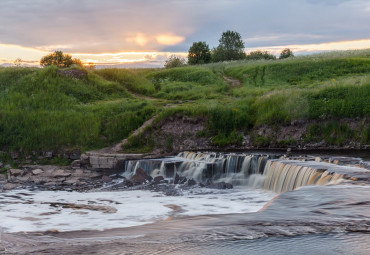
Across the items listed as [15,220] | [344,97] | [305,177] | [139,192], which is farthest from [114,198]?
[344,97]

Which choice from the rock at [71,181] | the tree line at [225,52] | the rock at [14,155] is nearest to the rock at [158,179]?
the rock at [71,181]

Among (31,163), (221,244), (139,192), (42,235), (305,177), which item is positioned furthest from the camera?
(31,163)

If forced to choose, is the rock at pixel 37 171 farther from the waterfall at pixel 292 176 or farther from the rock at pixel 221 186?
the waterfall at pixel 292 176

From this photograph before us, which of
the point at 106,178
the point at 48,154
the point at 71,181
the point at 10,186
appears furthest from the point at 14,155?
the point at 106,178

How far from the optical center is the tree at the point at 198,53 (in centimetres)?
6097

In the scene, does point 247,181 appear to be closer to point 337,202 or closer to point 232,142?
point 232,142

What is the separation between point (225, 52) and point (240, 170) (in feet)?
170

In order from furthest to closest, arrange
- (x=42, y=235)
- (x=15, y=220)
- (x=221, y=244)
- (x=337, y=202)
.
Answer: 1. (x=15, y=220)
2. (x=337, y=202)
3. (x=42, y=235)
4. (x=221, y=244)

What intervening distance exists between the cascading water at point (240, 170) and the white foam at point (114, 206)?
77 centimetres

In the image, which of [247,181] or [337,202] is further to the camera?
[247,181]

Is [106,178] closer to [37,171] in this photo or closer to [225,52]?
[37,171]

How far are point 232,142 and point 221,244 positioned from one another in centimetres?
1546

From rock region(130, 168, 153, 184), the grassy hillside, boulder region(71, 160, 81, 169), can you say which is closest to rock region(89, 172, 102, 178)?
boulder region(71, 160, 81, 169)

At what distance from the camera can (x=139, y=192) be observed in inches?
692
